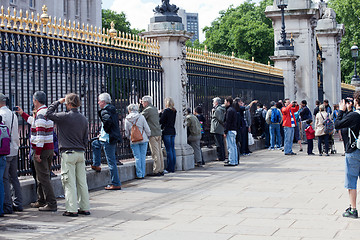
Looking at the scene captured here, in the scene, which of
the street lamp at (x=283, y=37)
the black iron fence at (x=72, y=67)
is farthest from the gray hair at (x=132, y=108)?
the street lamp at (x=283, y=37)

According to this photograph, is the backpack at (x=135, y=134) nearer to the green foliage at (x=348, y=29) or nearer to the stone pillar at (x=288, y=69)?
the stone pillar at (x=288, y=69)

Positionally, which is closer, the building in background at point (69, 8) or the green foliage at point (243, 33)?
the building in background at point (69, 8)

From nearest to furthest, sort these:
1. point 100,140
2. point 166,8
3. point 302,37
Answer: point 100,140, point 166,8, point 302,37

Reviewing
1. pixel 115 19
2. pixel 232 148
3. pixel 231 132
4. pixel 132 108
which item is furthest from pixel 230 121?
pixel 115 19

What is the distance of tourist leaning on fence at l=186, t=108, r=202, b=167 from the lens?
1497cm

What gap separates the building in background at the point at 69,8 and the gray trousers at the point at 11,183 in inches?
1556

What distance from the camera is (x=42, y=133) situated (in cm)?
895

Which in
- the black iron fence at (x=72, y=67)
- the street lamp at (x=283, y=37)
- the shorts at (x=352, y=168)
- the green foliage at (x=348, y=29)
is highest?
the green foliage at (x=348, y=29)

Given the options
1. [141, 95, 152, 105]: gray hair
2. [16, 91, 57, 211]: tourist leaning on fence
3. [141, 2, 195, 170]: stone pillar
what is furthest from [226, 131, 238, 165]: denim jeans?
[16, 91, 57, 211]: tourist leaning on fence

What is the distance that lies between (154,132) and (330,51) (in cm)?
2036

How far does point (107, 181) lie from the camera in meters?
11.8

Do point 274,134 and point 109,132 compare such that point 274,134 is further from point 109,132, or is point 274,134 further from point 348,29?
point 348,29

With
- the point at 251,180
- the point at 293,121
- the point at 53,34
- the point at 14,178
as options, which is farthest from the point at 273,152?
the point at 14,178

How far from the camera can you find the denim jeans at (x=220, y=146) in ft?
53.5
